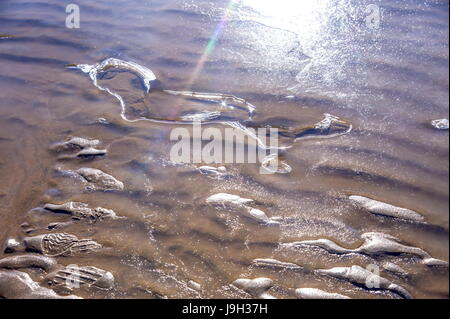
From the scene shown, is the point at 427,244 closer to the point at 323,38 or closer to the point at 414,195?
the point at 414,195

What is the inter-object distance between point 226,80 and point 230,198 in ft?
3.97

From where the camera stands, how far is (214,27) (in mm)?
3531

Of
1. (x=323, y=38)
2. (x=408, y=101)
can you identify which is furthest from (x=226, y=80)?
(x=408, y=101)

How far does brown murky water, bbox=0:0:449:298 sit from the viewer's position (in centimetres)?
199

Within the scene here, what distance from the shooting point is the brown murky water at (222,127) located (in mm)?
1992

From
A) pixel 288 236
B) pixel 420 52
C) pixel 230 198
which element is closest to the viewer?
pixel 288 236

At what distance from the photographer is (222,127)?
268cm
